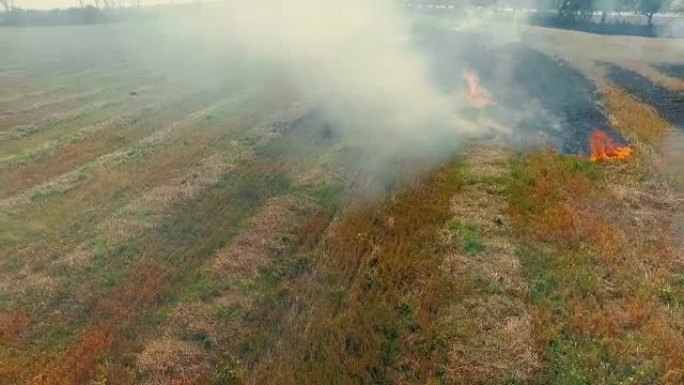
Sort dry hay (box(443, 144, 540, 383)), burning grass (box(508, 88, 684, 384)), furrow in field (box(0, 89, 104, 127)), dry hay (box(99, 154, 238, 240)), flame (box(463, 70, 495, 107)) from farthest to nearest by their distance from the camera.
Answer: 1. furrow in field (box(0, 89, 104, 127))
2. flame (box(463, 70, 495, 107))
3. dry hay (box(99, 154, 238, 240))
4. burning grass (box(508, 88, 684, 384))
5. dry hay (box(443, 144, 540, 383))

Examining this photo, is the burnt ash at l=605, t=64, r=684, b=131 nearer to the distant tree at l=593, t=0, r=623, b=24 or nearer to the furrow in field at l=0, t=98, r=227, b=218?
the furrow in field at l=0, t=98, r=227, b=218

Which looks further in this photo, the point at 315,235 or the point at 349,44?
the point at 349,44

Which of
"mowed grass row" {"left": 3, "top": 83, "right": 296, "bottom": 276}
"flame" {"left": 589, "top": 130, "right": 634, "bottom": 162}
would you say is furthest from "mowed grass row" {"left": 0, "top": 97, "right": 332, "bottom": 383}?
"flame" {"left": 589, "top": 130, "right": 634, "bottom": 162}

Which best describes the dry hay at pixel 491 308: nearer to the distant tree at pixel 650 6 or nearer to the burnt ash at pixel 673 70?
the burnt ash at pixel 673 70

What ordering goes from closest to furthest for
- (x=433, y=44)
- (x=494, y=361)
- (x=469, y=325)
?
(x=494, y=361), (x=469, y=325), (x=433, y=44)

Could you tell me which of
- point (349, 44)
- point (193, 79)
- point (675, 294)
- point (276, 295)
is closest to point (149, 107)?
point (193, 79)

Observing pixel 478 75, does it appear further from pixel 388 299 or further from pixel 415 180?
pixel 388 299

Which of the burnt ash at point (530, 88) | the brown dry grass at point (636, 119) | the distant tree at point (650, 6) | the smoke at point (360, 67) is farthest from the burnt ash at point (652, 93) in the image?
the distant tree at point (650, 6)

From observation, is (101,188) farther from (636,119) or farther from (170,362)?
(636,119)
